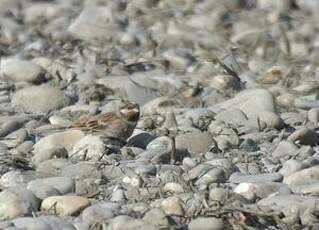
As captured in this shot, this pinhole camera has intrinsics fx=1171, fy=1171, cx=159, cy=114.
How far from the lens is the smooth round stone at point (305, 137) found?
7.12 m

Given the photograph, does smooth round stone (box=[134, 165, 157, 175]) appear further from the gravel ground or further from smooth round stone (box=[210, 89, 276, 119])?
smooth round stone (box=[210, 89, 276, 119])

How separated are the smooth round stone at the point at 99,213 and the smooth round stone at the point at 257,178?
2.78ft

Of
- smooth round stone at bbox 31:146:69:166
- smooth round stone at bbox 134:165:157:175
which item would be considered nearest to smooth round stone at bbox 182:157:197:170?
smooth round stone at bbox 134:165:157:175

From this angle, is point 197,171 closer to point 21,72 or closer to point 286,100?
point 286,100

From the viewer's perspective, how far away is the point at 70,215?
18.2 ft

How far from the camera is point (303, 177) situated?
6227 millimetres

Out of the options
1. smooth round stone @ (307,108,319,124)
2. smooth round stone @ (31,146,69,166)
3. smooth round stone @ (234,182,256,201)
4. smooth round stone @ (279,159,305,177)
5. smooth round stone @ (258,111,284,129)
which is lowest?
smooth round stone @ (307,108,319,124)

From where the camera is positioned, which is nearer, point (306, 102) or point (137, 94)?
point (306, 102)

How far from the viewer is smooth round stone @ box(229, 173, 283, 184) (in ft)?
20.2

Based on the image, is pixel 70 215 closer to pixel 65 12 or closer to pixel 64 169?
pixel 64 169

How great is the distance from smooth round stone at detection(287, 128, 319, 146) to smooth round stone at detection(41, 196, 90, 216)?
73.4 inches

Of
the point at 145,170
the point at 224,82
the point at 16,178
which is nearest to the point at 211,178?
the point at 145,170

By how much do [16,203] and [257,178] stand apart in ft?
4.48

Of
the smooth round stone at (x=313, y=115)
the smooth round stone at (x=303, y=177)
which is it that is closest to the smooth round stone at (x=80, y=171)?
the smooth round stone at (x=303, y=177)
